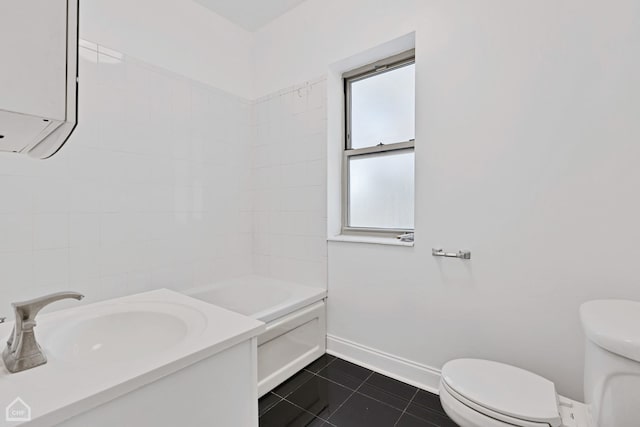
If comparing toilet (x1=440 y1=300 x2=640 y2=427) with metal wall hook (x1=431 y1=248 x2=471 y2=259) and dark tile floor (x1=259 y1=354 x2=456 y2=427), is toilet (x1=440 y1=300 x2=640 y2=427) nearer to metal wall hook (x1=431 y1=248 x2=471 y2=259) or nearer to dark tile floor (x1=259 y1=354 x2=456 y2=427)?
dark tile floor (x1=259 y1=354 x2=456 y2=427)

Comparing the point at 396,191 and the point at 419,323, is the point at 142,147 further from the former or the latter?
the point at 419,323

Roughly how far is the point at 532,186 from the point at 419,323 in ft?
3.15

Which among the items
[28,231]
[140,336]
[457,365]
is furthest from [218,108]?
[457,365]

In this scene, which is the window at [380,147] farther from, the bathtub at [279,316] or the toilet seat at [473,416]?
the toilet seat at [473,416]

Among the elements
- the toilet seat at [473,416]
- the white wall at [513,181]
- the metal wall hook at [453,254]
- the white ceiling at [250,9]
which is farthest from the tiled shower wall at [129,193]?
the toilet seat at [473,416]

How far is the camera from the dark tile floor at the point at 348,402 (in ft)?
5.01

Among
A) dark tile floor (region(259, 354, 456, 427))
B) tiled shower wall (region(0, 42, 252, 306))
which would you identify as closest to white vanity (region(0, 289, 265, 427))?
tiled shower wall (region(0, 42, 252, 306))

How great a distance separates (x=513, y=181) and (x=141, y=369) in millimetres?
1703

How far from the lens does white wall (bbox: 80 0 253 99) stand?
6.00 ft

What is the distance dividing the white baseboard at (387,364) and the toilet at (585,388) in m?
0.48

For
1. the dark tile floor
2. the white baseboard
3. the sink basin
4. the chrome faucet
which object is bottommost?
the dark tile floor

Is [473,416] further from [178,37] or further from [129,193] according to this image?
[178,37]

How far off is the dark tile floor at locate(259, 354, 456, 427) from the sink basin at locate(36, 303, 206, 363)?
2.30ft

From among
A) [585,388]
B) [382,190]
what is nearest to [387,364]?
[585,388]
